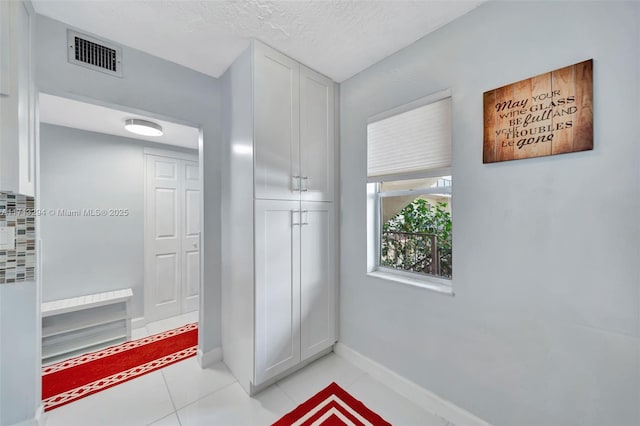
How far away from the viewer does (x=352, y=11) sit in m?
1.42

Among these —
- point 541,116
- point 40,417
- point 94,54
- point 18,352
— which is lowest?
point 40,417

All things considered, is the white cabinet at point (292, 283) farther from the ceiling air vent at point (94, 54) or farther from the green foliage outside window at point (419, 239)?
the ceiling air vent at point (94, 54)

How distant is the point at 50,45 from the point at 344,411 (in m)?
3.00

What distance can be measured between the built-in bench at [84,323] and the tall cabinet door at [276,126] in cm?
222

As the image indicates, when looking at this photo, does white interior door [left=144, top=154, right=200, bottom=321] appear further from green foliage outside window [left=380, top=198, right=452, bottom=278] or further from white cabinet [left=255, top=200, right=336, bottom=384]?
green foliage outside window [left=380, top=198, right=452, bottom=278]

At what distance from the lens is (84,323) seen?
237 centimetres

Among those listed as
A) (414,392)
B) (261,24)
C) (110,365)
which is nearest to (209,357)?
(110,365)

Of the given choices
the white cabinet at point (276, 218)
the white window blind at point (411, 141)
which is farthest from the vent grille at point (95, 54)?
the white window blind at point (411, 141)

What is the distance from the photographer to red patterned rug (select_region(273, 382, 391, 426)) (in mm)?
1493

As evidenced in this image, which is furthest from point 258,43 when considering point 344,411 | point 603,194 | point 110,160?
point 344,411

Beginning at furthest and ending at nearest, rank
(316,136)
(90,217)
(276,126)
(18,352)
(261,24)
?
1. (90,217)
2. (316,136)
3. (276,126)
4. (261,24)
5. (18,352)

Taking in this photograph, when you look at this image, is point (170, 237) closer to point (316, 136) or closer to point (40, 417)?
point (40, 417)

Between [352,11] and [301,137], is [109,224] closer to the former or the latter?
[301,137]

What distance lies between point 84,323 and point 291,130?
9.19 ft
